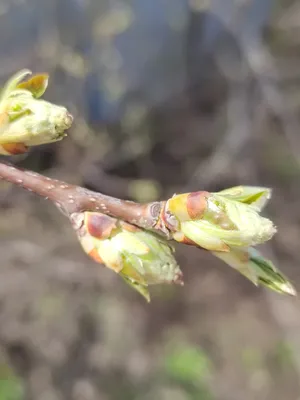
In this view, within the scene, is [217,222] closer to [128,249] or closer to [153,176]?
[128,249]

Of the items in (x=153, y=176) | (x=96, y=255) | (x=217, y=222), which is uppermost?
(x=217, y=222)

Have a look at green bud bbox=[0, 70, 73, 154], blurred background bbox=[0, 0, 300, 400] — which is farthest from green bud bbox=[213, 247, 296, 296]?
blurred background bbox=[0, 0, 300, 400]

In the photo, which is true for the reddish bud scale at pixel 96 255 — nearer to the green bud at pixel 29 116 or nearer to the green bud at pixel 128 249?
the green bud at pixel 128 249

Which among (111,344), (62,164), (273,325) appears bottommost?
(111,344)

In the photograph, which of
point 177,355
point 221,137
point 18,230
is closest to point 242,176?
point 221,137

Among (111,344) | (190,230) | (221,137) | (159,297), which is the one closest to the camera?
(190,230)

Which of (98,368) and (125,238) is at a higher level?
(125,238)

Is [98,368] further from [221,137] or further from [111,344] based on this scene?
[221,137]

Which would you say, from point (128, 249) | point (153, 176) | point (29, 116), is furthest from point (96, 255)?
point (153, 176)
